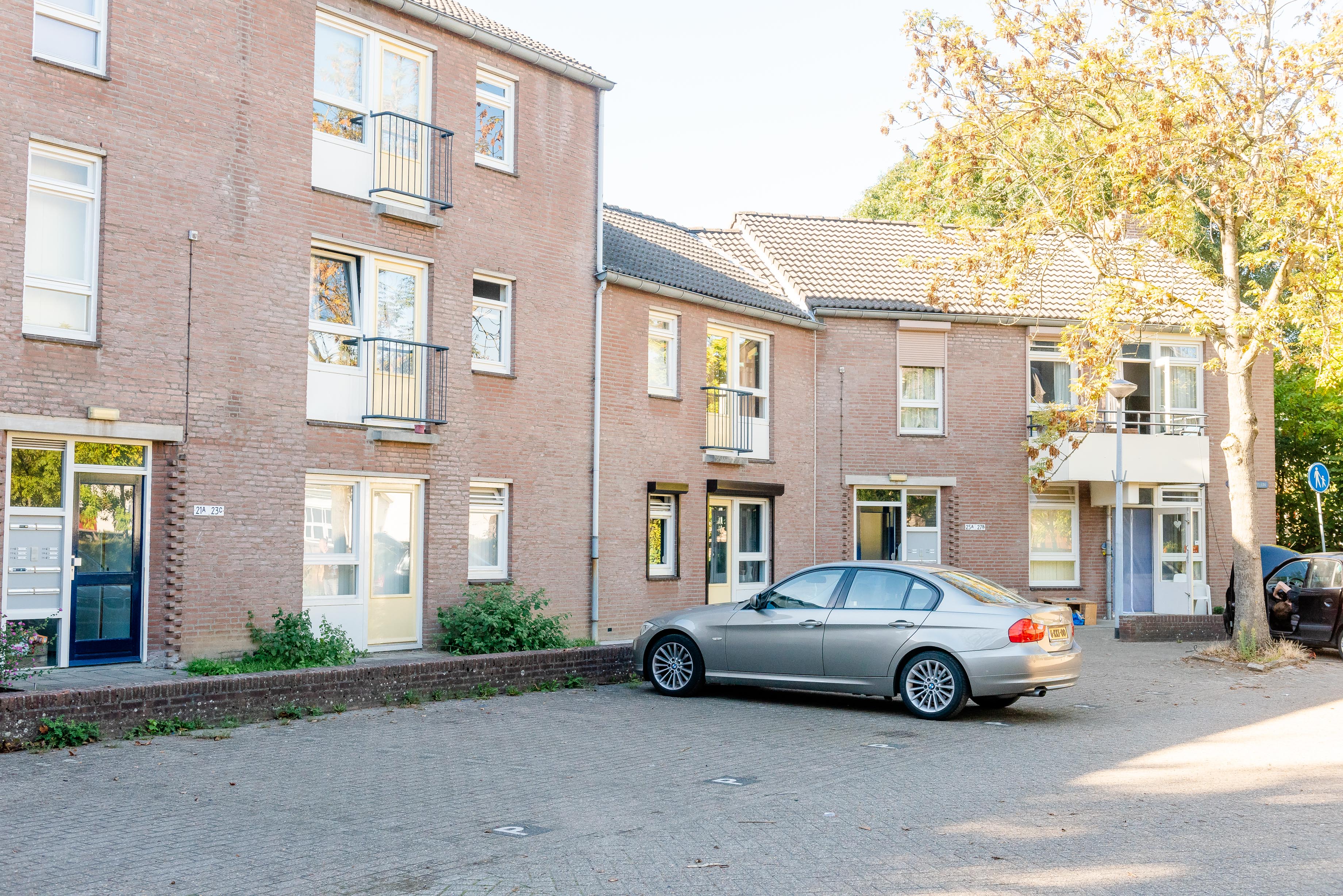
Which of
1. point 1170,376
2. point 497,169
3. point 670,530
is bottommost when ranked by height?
point 670,530

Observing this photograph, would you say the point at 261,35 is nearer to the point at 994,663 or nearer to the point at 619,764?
the point at 619,764

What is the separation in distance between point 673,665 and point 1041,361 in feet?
48.2

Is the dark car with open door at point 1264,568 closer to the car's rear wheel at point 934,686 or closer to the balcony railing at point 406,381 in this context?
the car's rear wheel at point 934,686

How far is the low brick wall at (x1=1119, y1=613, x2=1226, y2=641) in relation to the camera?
21391 millimetres

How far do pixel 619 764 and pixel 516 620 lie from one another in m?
6.48

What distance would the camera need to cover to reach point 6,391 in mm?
12047

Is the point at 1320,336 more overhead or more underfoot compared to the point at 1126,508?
more overhead

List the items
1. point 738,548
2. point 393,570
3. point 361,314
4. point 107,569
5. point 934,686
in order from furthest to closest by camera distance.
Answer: point 738,548 < point 393,570 < point 361,314 < point 107,569 < point 934,686

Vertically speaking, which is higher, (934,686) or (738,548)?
(738,548)

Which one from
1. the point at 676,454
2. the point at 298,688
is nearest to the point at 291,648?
the point at 298,688

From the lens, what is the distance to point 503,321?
17.6 m

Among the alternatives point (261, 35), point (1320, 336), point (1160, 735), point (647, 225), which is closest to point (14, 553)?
point (261, 35)

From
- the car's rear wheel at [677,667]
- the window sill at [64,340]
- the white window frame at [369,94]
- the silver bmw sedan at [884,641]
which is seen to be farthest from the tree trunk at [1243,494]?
the window sill at [64,340]

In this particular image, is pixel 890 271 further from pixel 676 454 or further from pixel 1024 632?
pixel 1024 632
